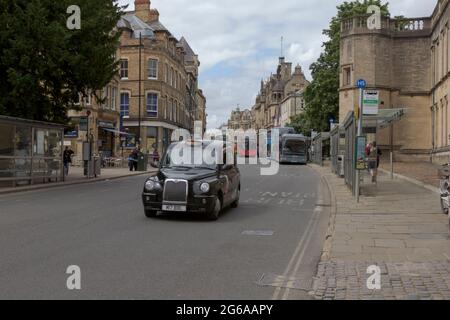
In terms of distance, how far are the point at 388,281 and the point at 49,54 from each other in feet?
60.6

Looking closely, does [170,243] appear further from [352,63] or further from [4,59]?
[352,63]

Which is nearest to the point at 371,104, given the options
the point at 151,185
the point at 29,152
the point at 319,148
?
the point at 151,185

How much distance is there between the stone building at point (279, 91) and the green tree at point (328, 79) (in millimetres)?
53428

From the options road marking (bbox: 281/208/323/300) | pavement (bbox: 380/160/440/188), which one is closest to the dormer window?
pavement (bbox: 380/160/440/188)

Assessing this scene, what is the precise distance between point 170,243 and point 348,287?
388 centimetres

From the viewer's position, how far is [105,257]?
319 inches

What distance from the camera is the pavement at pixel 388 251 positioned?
20.4 feet

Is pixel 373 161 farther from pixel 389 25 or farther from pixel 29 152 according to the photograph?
pixel 389 25

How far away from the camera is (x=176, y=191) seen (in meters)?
12.2

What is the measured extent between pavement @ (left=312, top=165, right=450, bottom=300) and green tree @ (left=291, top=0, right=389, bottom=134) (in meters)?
43.6

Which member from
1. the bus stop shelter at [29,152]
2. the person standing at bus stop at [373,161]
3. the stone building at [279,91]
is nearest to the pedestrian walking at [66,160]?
the bus stop shelter at [29,152]

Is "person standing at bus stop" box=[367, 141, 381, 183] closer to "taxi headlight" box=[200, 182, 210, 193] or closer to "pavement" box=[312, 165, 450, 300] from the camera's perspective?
"pavement" box=[312, 165, 450, 300]
